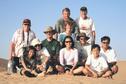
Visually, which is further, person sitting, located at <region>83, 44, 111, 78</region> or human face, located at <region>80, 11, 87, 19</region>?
human face, located at <region>80, 11, 87, 19</region>

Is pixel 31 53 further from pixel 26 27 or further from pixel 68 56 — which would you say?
pixel 68 56

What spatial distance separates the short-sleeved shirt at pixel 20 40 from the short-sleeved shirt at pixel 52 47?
0.55m

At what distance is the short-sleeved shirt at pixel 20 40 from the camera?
12.3 m

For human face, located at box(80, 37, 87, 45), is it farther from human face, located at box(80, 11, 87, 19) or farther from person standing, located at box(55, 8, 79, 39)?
human face, located at box(80, 11, 87, 19)

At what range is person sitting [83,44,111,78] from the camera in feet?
38.4

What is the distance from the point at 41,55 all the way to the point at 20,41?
92 cm

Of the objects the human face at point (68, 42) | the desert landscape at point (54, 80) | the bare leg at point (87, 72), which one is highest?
the human face at point (68, 42)

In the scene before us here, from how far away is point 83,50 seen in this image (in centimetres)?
1226

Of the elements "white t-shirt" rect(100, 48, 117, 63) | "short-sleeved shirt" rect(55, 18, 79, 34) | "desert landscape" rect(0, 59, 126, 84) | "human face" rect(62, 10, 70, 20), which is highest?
"human face" rect(62, 10, 70, 20)

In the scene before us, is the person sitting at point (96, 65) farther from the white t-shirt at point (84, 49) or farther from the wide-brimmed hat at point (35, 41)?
the wide-brimmed hat at point (35, 41)

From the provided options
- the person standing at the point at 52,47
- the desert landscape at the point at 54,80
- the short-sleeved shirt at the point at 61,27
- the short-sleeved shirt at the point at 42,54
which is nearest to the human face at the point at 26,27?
the person standing at the point at 52,47

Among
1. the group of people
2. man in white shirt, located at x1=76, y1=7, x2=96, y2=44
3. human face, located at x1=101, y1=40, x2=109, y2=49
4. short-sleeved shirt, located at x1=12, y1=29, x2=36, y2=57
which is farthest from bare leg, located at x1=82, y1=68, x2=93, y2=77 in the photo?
short-sleeved shirt, located at x1=12, y1=29, x2=36, y2=57

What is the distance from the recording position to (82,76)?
11.6 metres

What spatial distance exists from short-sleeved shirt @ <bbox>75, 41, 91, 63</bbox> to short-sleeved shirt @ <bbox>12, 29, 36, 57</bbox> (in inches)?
63.1
